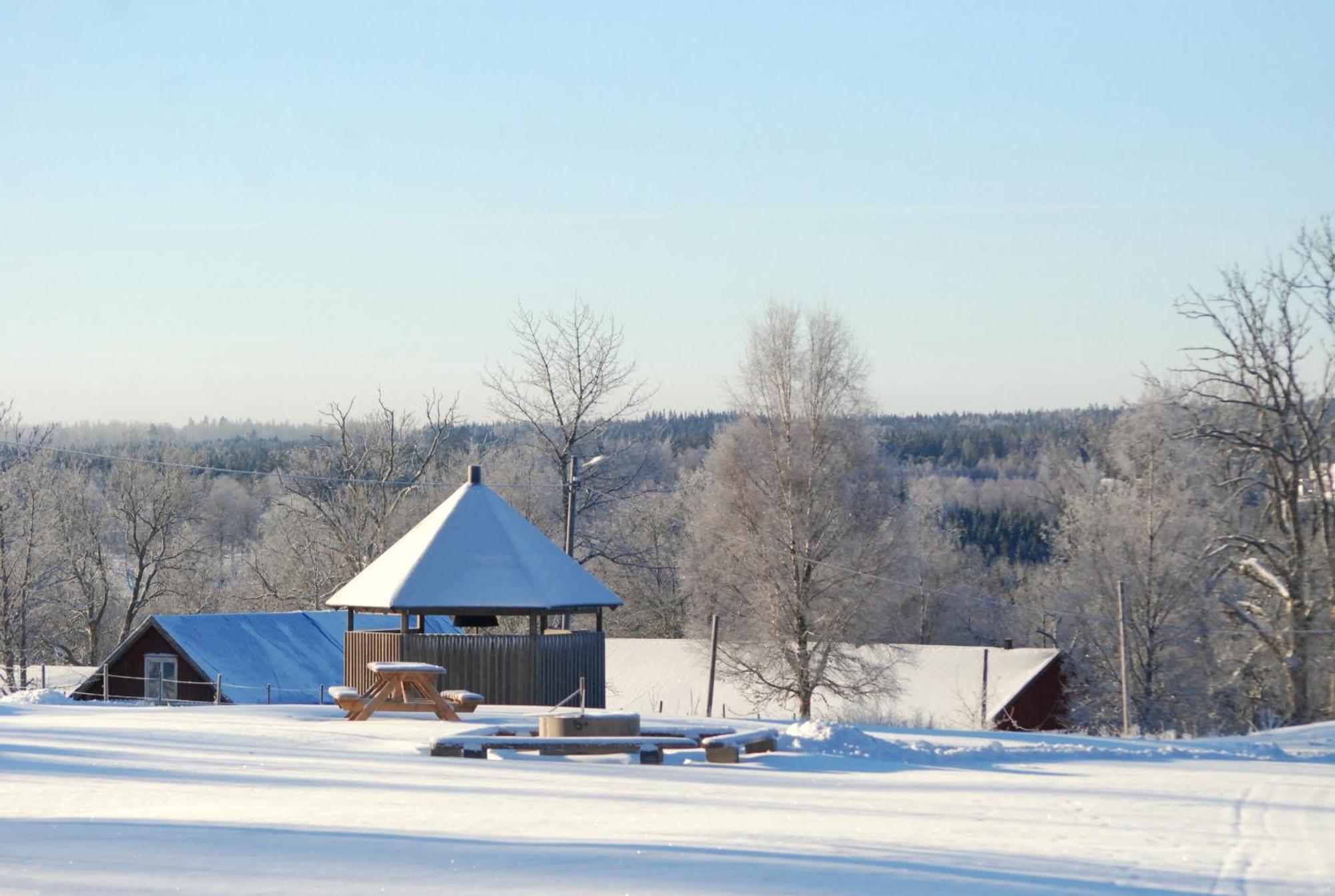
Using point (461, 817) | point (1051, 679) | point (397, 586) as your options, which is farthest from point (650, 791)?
point (1051, 679)

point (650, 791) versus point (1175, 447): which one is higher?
point (1175, 447)

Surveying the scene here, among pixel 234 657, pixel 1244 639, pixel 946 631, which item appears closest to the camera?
pixel 234 657

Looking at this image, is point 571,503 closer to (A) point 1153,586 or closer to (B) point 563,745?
(B) point 563,745

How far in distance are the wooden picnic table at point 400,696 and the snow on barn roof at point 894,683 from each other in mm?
17320

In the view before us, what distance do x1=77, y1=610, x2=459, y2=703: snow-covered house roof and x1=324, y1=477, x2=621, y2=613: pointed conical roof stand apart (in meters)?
8.43

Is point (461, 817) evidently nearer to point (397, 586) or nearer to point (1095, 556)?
point (397, 586)

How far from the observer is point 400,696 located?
63.3 feet

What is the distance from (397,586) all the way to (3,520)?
33511 mm

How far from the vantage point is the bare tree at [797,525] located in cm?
3625

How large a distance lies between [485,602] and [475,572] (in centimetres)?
81

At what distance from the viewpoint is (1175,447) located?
40.8 meters

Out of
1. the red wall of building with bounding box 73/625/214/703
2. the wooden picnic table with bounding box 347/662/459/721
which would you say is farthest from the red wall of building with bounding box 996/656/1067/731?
the wooden picnic table with bounding box 347/662/459/721

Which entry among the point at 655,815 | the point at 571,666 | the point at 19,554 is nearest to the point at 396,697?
the point at 571,666

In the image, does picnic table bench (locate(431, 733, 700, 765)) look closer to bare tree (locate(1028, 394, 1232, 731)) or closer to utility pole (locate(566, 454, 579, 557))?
utility pole (locate(566, 454, 579, 557))
